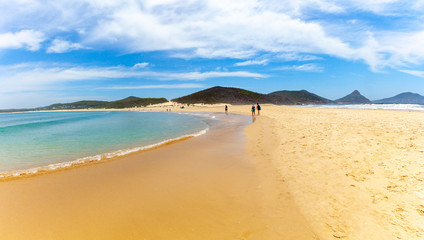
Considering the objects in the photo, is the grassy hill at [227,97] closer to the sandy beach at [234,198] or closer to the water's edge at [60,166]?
the water's edge at [60,166]

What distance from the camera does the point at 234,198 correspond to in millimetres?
5039

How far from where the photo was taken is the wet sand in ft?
12.4

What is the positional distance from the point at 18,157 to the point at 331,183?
49.6ft

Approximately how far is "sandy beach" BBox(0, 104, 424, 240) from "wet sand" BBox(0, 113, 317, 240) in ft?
0.08

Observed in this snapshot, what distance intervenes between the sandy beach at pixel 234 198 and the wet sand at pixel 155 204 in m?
0.03

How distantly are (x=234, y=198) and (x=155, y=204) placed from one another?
6.81ft

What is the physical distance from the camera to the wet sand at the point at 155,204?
3.78 m

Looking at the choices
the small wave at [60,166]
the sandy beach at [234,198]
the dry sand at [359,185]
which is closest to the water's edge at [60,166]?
the small wave at [60,166]

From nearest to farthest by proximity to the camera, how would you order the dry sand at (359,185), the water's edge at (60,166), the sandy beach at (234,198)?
the dry sand at (359,185) → the sandy beach at (234,198) → the water's edge at (60,166)

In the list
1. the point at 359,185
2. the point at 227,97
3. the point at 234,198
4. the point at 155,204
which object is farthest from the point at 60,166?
the point at 227,97

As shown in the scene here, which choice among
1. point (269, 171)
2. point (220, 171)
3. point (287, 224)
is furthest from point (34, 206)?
point (269, 171)

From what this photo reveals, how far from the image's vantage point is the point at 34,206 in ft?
16.3

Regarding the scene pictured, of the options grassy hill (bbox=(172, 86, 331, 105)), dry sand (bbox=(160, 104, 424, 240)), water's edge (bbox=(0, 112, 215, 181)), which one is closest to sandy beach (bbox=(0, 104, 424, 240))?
dry sand (bbox=(160, 104, 424, 240))

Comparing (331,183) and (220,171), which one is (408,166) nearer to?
(331,183)
